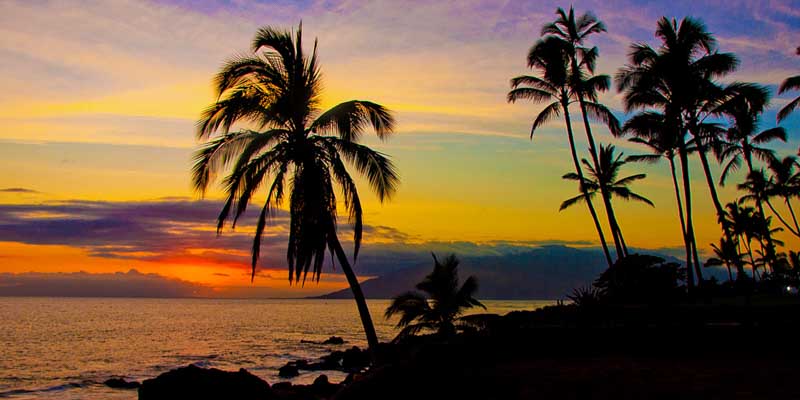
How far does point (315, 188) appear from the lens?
1594 centimetres

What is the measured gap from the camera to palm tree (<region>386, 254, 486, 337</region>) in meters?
22.9

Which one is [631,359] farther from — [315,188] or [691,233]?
[691,233]

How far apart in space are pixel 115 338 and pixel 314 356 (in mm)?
33114

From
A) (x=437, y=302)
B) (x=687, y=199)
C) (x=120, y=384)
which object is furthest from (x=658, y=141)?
(x=120, y=384)

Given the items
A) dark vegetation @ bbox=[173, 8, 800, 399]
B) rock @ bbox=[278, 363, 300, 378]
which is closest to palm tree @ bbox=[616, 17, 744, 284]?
dark vegetation @ bbox=[173, 8, 800, 399]

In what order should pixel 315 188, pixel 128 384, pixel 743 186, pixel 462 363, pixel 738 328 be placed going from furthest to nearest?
pixel 743 186, pixel 128 384, pixel 315 188, pixel 738 328, pixel 462 363

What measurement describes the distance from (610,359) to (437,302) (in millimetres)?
11723

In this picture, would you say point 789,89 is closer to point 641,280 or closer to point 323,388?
point 641,280

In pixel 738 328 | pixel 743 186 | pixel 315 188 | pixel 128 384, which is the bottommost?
pixel 128 384

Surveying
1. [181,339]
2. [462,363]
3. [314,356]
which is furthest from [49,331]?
[462,363]

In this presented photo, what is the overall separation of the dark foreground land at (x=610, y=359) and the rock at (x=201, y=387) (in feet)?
17.1

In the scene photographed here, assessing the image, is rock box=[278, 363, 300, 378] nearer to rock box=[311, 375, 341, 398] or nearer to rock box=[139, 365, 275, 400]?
rock box=[311, 375, 341, 398]

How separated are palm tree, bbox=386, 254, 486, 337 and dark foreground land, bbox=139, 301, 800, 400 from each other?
661 centimetres

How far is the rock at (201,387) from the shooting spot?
18547mm
